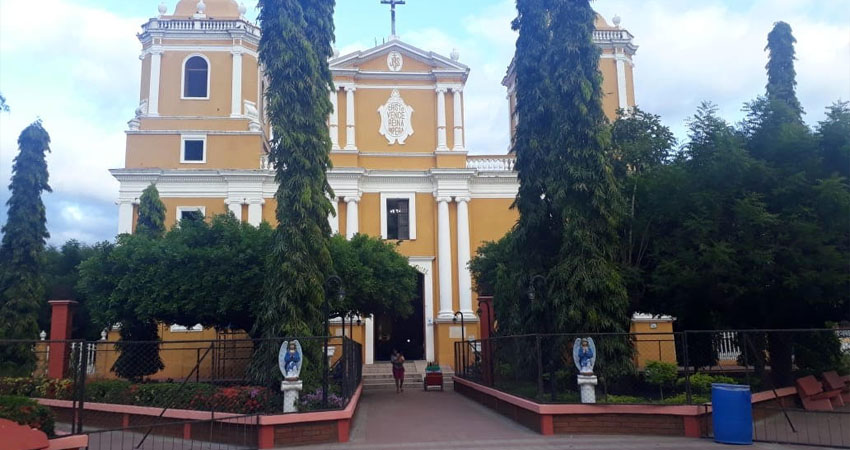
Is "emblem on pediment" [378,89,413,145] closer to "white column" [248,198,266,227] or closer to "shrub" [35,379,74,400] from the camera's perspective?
"white column" [248,198,266,227]

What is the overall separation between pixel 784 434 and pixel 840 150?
7461mm

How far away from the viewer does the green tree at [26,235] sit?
2794cm

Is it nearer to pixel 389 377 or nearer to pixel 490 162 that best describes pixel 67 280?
pixel 389 377

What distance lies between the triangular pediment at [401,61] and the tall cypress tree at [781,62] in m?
13.5

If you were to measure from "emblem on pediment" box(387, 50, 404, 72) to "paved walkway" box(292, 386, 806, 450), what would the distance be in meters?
19.2

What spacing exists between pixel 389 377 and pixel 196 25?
1916 centimetres

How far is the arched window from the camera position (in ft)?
105

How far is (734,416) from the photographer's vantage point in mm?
11539

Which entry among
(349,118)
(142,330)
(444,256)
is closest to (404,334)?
(444,256)

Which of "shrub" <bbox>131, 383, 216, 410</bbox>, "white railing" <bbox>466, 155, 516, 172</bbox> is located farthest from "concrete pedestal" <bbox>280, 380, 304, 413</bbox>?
"white railing" <bbox>466, 155, 516, 172</bbox>

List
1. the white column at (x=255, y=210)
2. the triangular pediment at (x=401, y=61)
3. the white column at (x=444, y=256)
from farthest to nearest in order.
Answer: the triangular pediment at (x=401, y=61)
the white column at (x=255, y=210)
the white column at (x=444, y=256)

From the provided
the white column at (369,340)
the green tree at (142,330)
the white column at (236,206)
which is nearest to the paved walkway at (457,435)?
the green tree at (142,330)

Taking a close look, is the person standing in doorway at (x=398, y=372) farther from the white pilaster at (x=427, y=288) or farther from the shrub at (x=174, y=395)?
the shrub at (x=174, y=395)

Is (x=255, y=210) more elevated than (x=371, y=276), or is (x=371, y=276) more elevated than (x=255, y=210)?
(x=255, y=210)
